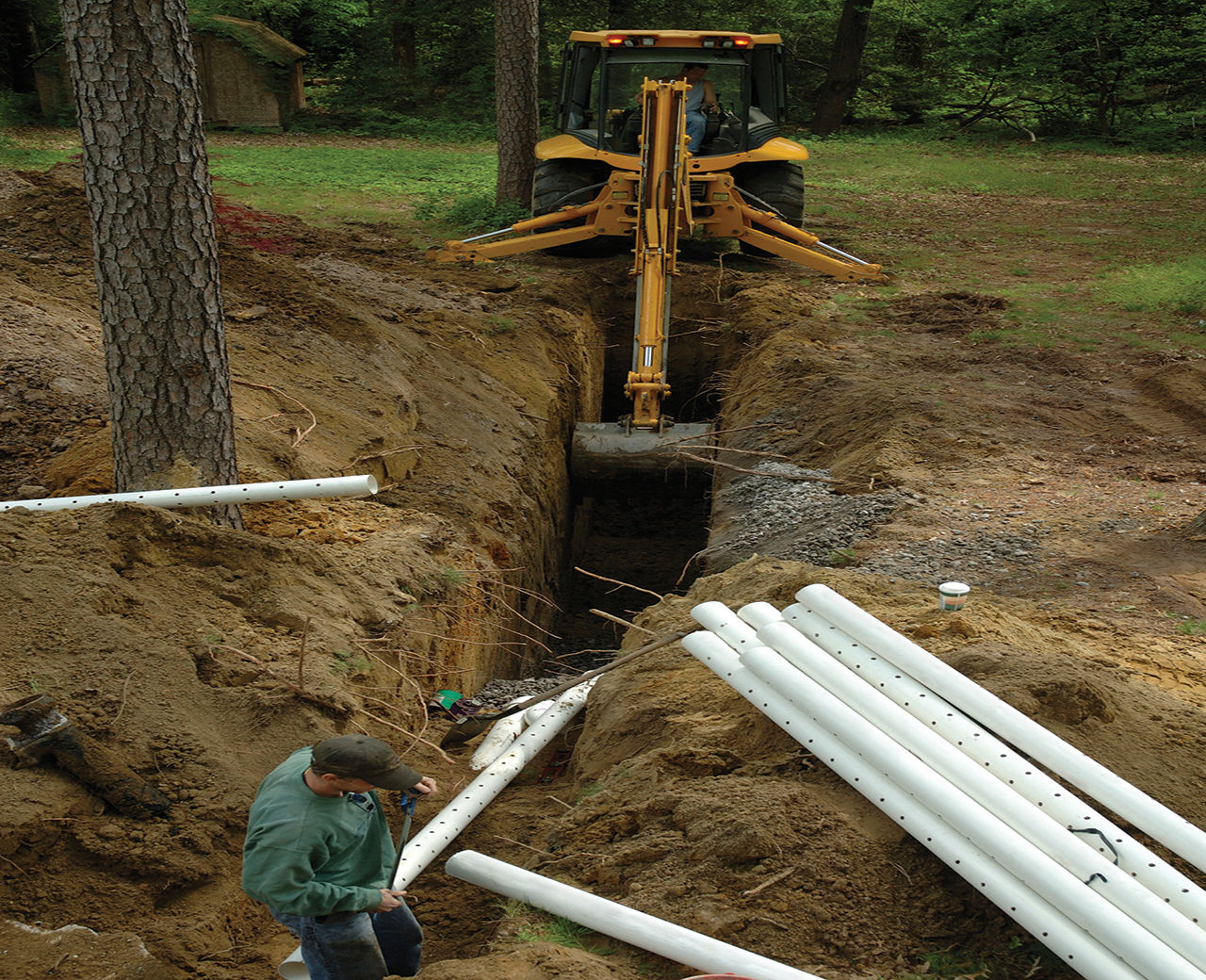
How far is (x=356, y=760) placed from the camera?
2.81 meters

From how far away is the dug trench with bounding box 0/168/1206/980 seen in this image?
3309mm

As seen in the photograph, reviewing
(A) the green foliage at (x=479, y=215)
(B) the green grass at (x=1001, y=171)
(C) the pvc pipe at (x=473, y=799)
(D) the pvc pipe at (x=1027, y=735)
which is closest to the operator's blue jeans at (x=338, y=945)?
(C) the pvc pipe at (x=473, y=799)

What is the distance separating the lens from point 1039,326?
10102 millimetres

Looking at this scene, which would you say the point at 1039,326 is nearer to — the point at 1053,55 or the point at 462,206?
the point at 462,206

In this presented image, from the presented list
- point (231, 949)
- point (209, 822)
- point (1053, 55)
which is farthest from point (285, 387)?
point (1053, 55)

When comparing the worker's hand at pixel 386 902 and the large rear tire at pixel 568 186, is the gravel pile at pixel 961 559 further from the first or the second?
the large rear tire at pixel 568 186

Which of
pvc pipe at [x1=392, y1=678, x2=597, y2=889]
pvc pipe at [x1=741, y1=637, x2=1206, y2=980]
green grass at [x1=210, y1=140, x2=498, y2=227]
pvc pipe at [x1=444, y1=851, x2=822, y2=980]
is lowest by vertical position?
pvc pipe at [x1=392, y1=678, x2=597, y2=889]

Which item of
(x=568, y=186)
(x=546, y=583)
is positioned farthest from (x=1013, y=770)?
(x=568, y=186)

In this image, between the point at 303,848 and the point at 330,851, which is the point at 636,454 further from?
the point at 303,848

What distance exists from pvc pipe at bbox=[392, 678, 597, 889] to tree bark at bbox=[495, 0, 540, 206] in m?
Result: 9.77

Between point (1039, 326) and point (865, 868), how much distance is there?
A: 8.27 meters

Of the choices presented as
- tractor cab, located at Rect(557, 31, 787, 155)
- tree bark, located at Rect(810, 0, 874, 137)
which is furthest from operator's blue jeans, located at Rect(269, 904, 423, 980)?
tree bark, located at Rect(810, 0, 874, 137)

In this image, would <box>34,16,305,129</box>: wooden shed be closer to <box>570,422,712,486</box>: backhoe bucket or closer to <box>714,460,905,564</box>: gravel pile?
<box>570,422,712,486</box>: backhoe bucket

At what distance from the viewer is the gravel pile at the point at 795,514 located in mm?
6238
